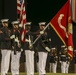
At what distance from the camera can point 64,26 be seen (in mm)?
17859

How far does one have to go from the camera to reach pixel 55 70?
990 inches

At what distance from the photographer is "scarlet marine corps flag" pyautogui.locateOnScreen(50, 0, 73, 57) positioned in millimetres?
17828

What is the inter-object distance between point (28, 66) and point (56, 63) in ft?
24.6

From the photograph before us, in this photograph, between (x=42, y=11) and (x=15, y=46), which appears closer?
(x=15, y=46)

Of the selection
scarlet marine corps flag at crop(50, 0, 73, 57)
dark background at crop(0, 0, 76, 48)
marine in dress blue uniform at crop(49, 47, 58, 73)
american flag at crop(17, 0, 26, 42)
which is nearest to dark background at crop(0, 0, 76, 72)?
dark background at crop(0, 0, 76, 48)

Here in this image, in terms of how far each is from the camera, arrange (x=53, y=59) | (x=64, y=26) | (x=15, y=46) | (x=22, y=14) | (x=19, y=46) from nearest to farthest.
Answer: (x=64, y=26) < (x=15, y=46) < (x=19, y=46) < (x=22, y=14) < (x=53, y=59)

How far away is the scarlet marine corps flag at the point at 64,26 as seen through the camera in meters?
17.8

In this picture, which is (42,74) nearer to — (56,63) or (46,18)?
(56,63)

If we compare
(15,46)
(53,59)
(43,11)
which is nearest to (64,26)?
(15,46)

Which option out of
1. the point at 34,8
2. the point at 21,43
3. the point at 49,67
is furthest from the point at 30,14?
the point at 21,43

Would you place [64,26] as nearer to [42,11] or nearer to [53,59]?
[53,59]

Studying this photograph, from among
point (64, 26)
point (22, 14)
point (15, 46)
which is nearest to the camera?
point (64, 26)

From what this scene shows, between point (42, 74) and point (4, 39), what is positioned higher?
point (4, 39)

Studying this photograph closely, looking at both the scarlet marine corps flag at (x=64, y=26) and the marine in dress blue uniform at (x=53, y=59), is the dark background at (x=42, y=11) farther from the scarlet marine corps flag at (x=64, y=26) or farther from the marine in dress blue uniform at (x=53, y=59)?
the scarlet marine corps flag at (x=64, y=26)
